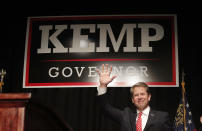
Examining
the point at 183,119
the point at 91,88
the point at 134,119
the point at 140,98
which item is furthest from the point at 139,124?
the point at 91,88

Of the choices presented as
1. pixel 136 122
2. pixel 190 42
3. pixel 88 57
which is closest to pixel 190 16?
pixel 190 42

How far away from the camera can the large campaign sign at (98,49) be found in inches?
159

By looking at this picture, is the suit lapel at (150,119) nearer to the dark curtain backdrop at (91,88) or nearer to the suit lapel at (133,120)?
the suit lapel at (133,120)

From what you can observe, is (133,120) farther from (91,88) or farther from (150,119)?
(91,88)

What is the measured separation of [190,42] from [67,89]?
1.64 metres

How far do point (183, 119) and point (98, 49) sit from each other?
4.59 ft

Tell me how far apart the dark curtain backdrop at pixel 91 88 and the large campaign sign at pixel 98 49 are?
8 cm

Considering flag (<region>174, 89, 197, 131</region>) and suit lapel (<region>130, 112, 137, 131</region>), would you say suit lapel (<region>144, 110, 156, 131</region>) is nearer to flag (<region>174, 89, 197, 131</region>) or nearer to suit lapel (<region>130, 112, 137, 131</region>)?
suit lapel (<region>130, 112, 137, 131</region>)

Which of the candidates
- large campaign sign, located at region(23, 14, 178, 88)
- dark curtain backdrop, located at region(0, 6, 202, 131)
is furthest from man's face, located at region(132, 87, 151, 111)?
large campaign sign, located at region(23, 14, 178, 88)

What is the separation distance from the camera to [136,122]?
301 centimetres

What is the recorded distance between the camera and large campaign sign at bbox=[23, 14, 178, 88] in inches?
159

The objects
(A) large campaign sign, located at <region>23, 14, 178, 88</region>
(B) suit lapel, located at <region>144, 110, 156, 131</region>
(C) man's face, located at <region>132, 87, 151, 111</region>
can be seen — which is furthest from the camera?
(A) large campaign sign, located at <region>23, 14, 178, 88</region>

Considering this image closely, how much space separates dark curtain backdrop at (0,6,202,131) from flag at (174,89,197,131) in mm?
168

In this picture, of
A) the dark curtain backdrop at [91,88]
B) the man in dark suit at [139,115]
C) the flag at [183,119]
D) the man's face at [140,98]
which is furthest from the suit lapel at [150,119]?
the dark curtain backdrop at [91,88]
